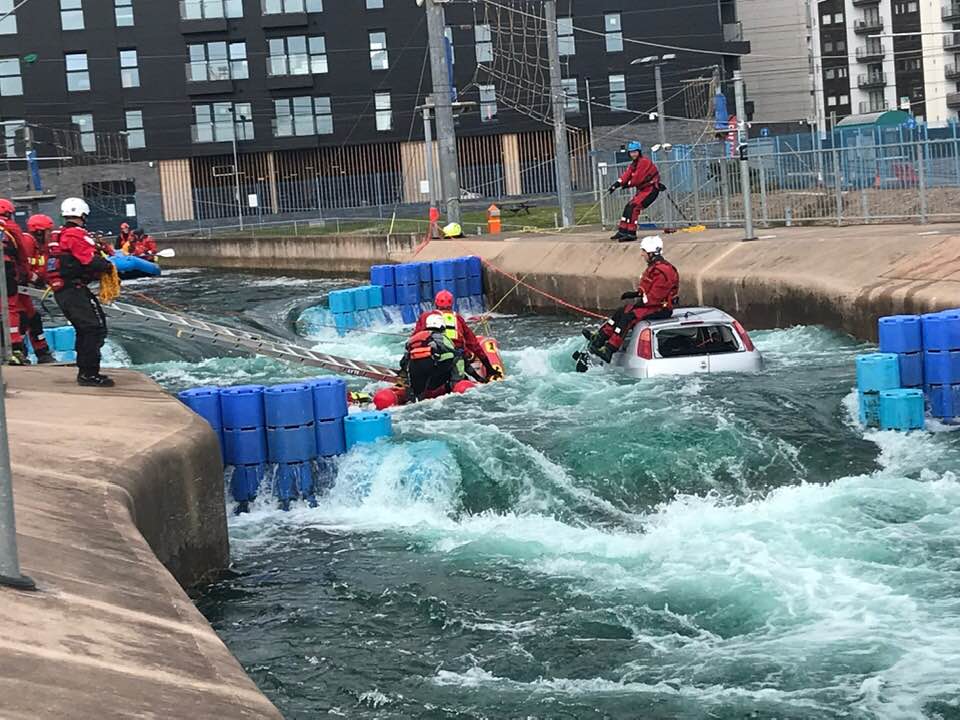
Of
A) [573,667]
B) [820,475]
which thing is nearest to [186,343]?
[820,475]

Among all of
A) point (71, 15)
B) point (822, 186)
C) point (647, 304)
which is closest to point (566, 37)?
point (71, 15)

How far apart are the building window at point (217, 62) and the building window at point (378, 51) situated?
5414 mm

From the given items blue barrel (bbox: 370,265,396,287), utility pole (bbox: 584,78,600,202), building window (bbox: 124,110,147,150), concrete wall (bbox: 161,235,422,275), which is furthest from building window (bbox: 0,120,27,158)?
blue barrel (bbox: 370,265,396,287)

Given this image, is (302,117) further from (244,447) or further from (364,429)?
(244,447)

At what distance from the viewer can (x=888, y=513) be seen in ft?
40.4

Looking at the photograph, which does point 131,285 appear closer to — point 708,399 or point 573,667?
point 708,399

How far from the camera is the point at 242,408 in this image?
559 inches

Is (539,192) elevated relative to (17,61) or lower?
lower

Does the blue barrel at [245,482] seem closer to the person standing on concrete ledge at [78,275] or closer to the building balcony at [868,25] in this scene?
the person standing on concrete ledge at [78,275]

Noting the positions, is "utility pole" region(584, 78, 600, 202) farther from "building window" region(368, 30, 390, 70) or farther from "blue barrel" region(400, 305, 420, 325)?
"building window" region(368, 30, 390, 70)

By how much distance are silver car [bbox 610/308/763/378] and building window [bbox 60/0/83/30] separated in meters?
49.6

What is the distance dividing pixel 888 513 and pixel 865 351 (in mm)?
7440

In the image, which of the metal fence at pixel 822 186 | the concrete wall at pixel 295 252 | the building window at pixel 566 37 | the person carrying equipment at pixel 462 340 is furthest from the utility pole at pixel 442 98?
the building window at pixel 566 37

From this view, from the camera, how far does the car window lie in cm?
1708
